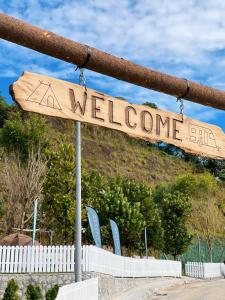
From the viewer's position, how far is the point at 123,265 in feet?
72.3

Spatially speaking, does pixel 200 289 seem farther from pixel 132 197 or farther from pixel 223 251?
pixel 223 251

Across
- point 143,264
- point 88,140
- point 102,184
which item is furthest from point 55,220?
point 88,140

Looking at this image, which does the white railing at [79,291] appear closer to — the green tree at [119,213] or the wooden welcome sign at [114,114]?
the wooden welcome sign at [114,114]

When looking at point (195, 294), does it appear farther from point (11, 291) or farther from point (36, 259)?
point (11, 291)

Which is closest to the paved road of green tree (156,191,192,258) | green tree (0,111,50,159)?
green tree (156,191,192,258)

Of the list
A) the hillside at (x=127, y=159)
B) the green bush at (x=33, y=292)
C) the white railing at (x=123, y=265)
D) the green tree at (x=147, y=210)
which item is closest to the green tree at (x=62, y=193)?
the green tree at (x=147, y=210)

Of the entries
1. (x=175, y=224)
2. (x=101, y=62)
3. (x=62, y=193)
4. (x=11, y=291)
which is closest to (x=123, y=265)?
(x=11, y=291)

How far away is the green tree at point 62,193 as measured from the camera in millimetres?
28247

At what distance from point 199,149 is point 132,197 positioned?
1116 inches

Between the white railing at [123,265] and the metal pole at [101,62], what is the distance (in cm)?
1419

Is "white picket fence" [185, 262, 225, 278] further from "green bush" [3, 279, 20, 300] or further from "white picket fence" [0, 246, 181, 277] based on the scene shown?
"green bush" [3, 279, 20, 300]

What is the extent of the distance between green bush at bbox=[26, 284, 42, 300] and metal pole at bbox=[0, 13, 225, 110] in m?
13.7

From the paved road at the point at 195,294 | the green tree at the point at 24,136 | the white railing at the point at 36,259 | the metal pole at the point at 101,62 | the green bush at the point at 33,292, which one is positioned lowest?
the paved road at the point at 195,294

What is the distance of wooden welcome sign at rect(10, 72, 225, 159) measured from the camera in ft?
11.9
